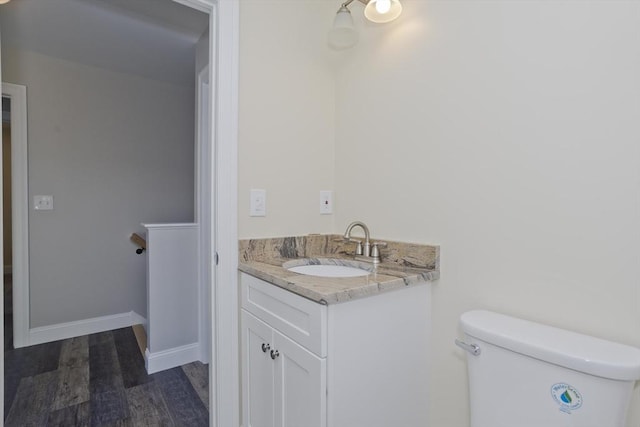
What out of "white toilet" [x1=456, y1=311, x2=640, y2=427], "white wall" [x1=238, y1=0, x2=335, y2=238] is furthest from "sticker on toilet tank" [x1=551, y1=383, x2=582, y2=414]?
"white wall" [x1=238, y1=0, x2=335, y2=238]

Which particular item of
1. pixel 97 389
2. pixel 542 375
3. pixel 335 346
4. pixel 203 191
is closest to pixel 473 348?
pixel 542 375

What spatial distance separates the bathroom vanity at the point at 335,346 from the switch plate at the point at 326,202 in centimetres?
41

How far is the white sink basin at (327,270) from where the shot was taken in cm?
135

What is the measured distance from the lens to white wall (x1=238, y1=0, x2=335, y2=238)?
138 centimetres

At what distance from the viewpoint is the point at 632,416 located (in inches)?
30.9

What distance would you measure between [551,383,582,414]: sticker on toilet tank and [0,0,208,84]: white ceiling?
95.2 inches

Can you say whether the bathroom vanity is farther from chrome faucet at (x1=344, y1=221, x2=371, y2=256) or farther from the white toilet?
the white toilet

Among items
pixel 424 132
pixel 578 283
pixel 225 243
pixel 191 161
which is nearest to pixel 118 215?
pixel 191 161

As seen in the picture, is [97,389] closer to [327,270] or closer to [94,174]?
[327,270]

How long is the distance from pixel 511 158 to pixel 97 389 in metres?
2.47

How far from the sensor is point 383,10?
1251 millimetres

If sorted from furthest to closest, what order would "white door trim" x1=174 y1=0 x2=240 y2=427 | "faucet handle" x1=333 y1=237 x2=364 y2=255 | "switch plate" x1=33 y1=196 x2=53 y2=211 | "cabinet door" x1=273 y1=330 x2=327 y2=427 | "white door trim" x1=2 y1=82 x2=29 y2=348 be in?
"switch plate" x1=33 y1=196 x2=53 y2=211 → "white door trim" x1=2 y1=82 x2=29 y2=348 → "faucet handle" x1=333 y1=237 x2=364 y2=255 → "white door trim" x1=174 y1=0 x2=240 y2=427 → "cabinet door" x1=273 y1=330 x2=327 y2=427

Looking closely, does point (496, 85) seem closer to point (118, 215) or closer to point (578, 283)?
point (578, 283)

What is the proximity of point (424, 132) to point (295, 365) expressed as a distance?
3.22 feet
